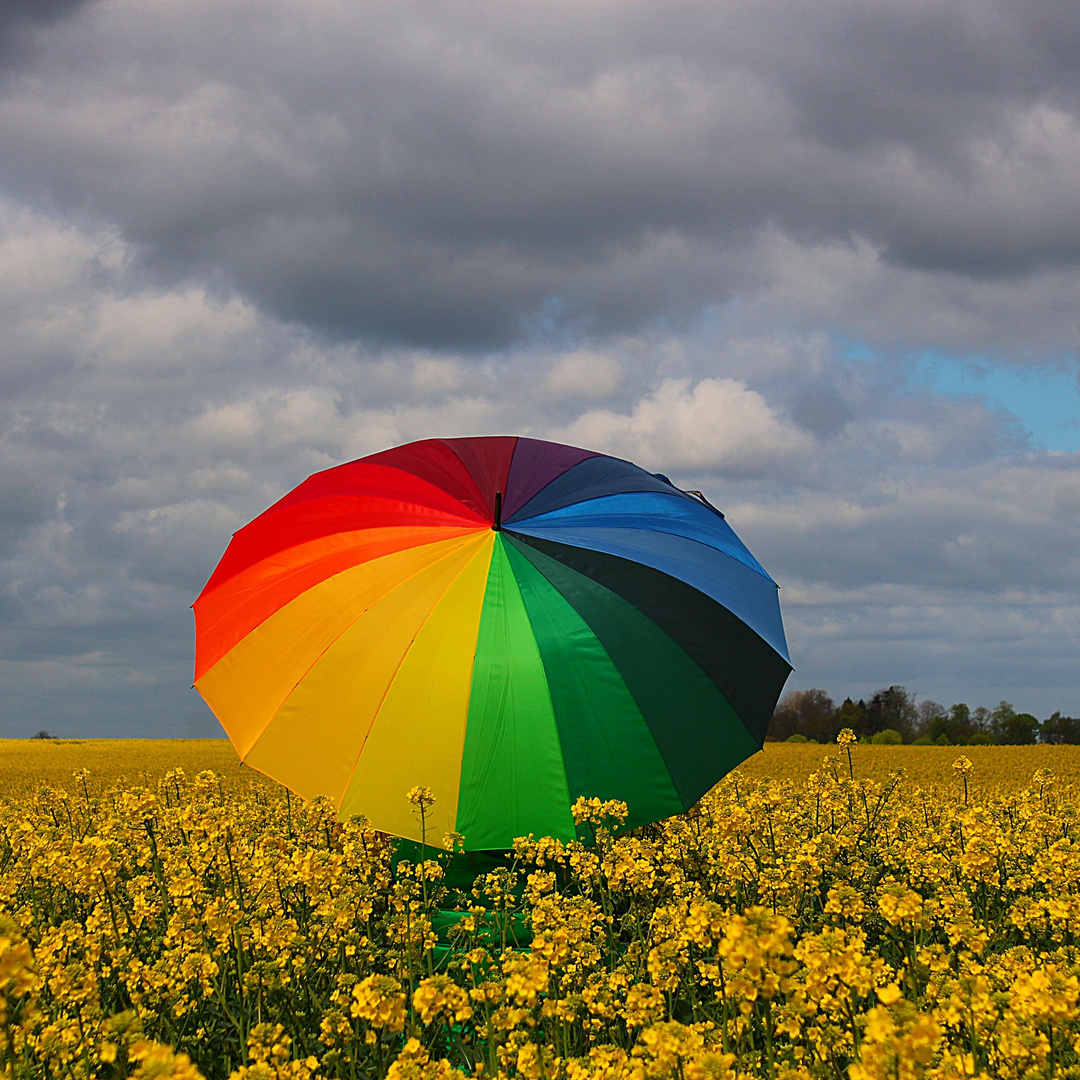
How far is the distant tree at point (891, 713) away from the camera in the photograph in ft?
183

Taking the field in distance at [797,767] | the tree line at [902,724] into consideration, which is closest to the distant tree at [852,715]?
the tree line at [902,724]

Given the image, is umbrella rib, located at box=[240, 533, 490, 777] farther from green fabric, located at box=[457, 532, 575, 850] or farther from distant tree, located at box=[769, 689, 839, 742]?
distant tree, located at box=[769, 689, 839, 742]

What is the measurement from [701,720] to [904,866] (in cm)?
177

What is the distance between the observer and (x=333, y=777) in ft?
19.2

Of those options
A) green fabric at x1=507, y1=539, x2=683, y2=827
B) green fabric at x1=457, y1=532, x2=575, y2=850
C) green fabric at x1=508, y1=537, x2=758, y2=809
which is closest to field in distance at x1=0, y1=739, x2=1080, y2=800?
green fabric at x1=508, y1=537, x2=758, y2=809

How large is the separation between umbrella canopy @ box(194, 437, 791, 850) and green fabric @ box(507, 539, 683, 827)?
1 cm

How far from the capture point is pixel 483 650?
6.09 m

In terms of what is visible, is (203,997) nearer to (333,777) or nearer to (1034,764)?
(333,777)

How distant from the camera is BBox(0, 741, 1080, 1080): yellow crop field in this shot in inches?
111

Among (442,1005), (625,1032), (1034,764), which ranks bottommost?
(1034,764)

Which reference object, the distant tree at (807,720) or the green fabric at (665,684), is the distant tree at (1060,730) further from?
the green fabric at (665,684)

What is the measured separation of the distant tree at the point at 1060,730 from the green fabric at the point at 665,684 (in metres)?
49.1

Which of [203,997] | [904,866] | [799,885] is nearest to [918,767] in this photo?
[904,866]

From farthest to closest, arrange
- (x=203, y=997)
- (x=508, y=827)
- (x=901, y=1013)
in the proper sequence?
1. (x=508, y=827)
2. (x=203, y=997)
3. (x=901, y=1013)
